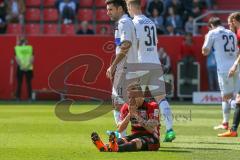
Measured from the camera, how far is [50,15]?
29125 mm

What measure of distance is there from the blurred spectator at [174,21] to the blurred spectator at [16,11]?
18.4ft

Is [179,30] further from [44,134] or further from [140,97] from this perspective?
[140,97]

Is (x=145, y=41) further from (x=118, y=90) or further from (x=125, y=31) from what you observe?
(x=118, y=90)

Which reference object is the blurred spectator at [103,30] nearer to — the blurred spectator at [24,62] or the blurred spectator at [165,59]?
the blurred spectator at [165,59]

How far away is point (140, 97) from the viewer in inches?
445

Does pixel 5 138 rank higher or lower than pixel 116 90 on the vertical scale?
lower

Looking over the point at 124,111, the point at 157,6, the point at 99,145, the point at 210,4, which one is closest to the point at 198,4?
the point at 210,4

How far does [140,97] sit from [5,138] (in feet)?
9.69

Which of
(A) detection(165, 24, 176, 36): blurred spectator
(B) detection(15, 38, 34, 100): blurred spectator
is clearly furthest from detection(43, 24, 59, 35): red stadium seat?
(A) detection(165, 24, 176, 36): blurred spectator

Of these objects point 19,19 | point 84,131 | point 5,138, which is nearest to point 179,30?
point 19,19

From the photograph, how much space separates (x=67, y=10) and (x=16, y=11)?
2.11 meters

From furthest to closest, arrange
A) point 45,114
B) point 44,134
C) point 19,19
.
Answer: point 19,19, point 45,114, point 44,134

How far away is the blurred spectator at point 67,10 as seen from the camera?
28.2m

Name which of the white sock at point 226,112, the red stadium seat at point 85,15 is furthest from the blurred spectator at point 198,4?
the white sock at point 226,112
